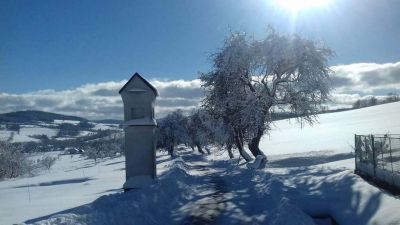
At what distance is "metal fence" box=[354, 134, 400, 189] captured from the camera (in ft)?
54.3

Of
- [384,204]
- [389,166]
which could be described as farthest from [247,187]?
[384,204]

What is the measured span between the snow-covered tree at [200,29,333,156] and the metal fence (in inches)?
373

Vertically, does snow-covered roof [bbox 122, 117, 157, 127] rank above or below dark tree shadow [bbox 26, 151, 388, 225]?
above

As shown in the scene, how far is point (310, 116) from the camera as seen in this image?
34219 millimetres


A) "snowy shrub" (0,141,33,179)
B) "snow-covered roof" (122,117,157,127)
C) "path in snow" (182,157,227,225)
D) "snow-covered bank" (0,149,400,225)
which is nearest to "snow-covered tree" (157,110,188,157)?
"snowy shrub" (0,141,33,179)

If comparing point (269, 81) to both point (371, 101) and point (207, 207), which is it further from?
point (371, 101)

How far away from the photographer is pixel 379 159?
1906cm

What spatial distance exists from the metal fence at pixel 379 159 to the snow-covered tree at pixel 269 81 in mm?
9485

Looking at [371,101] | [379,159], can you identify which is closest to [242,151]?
[379,159]

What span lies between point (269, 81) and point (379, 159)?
1696 centimetres

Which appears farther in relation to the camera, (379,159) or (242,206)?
(379,159)

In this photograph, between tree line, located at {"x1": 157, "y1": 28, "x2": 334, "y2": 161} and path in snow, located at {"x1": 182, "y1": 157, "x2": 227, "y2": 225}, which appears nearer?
path in snow, located at {"x1": 182, "y1": 157, "x2": 227, "y2": 225}

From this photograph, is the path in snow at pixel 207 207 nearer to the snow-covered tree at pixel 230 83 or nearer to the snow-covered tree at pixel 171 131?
the snow-covered tree at pixel 230 83

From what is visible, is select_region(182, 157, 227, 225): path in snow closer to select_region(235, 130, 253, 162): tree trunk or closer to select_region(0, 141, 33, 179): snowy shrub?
select_region(235, 130, 253, 162): tree trunk
